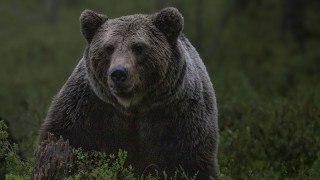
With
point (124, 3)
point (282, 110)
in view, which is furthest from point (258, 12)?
point (282, 110)

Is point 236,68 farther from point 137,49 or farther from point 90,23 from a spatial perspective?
point 137,49

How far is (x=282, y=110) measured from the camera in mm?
7930

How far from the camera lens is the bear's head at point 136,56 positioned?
15.2ft

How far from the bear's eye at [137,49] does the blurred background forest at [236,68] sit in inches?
54.4

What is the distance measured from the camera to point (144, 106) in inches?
192

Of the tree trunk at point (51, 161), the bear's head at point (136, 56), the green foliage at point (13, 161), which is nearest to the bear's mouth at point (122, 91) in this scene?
the bear's head at point (136, 56)

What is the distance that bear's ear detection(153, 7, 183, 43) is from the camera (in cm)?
493

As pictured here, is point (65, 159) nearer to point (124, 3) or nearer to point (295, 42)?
point (295, 42)

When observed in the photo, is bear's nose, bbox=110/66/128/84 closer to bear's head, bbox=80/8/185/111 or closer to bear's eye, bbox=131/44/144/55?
bear's head, bbox=80/8/185/111

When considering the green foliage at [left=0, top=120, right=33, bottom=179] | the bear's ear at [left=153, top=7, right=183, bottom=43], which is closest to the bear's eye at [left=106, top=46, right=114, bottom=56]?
the bear's ear at [left=153, top=7, right=183, bottom=43]

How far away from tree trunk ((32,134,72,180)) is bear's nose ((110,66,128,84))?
1.99ft

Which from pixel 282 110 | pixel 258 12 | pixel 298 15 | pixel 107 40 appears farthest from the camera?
pixel 258 12

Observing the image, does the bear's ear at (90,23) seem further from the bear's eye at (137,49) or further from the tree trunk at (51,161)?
the tree trunk at (51,161)

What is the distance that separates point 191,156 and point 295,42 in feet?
47.4
